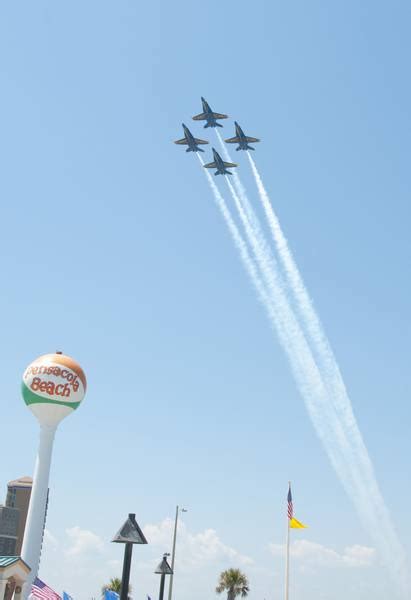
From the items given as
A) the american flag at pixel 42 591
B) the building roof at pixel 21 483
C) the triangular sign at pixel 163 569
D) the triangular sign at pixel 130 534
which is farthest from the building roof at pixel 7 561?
the building roof at pixel 21 483

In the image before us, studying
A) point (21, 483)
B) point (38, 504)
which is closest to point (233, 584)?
point (38, 504)

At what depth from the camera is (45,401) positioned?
38906 mm

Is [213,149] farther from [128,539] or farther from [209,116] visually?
[128,539]

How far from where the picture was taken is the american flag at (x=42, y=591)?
33.1 metres

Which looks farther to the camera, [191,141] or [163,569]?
[191,141]

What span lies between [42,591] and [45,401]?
1067 cm

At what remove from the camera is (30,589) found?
A: 33906 millimetres

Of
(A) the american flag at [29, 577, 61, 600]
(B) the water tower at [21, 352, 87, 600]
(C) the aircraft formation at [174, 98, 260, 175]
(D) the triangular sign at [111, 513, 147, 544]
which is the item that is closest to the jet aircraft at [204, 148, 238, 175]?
(C) the aircraft formation at [174, 98, 260, 175]

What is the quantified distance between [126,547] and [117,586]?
62.8 metres

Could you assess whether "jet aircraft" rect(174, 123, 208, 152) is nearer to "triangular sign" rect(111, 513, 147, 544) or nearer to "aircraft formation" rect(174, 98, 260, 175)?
"aircraft formation" rect(174, 98, 260, 175)

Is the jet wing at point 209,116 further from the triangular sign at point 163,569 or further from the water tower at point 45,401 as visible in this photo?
the triangular sign at point 163,569

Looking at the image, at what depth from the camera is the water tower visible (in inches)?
1518

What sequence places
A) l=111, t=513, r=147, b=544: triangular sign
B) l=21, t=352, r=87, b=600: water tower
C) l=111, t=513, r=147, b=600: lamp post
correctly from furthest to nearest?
l=21, t=352, r=87, b=600: water tower, l=111, t=513, r=147, b=544: triangular sign, l=111, t=513, r=147, b=600: lamp post

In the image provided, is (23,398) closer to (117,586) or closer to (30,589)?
(30,589)
